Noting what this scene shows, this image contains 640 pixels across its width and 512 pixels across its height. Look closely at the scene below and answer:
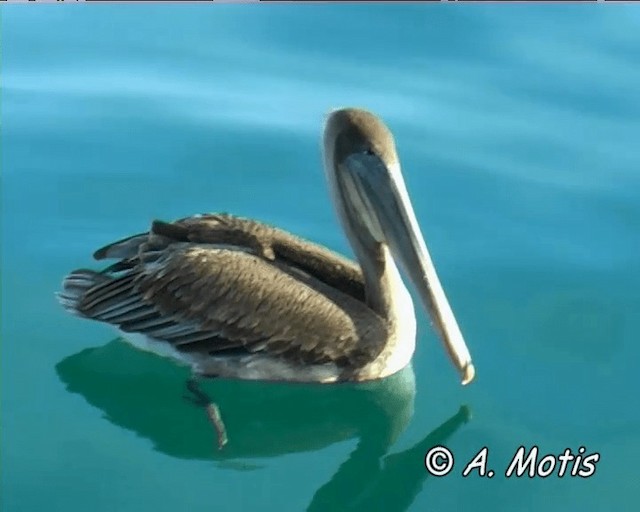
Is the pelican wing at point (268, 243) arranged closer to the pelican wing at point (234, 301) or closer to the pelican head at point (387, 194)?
the pelican wing at point (234, 301)

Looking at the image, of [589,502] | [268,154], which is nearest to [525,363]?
[589,502]

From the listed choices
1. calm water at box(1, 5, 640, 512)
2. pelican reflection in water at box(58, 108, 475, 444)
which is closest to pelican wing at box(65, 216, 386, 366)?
pelican reflection in water at box(58, 108, 475, 444)

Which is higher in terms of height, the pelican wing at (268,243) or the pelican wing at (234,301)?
the pelican wing at (268,243)

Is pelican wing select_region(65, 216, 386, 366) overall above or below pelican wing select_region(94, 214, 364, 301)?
below

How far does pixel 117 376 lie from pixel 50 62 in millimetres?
2323

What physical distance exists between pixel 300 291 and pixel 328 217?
41.3 inches

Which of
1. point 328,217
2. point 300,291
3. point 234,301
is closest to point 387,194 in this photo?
point 300,291

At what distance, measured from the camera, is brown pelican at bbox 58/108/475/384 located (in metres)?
2.81

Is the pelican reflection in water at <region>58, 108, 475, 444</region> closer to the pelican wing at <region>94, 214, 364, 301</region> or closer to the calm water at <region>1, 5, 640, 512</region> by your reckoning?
the pelican wing at <region>94, 214, 364, 301</region>

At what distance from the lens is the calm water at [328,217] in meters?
2.81

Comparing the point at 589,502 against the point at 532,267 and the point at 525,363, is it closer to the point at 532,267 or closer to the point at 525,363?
the point at 525,363

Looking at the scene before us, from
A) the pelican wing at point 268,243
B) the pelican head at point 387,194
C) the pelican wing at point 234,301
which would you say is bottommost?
the pelican wing at point 234,301

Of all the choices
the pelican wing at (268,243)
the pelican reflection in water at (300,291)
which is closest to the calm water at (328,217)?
the pelican reflection in water at (300,291)

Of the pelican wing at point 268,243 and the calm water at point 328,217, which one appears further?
the pelican wing at point 268,243
